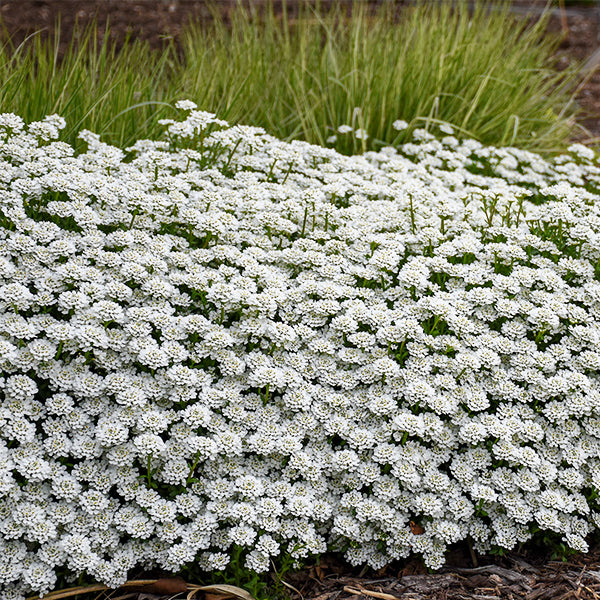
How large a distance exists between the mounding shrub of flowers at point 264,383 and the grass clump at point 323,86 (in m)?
1.63

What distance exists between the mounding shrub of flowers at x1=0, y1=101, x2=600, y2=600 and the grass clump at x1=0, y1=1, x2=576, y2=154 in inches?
64.1

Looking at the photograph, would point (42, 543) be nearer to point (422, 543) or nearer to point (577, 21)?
point (422, 543)

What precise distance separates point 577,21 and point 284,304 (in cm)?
923

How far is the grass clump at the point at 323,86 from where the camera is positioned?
517cm

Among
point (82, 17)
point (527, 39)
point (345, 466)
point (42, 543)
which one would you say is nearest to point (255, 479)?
point (345, 466)

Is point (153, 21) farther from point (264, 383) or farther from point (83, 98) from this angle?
point (264, 383)

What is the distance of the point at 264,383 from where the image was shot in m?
2.87

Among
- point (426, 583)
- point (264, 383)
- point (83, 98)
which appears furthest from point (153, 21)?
point (426, 583)

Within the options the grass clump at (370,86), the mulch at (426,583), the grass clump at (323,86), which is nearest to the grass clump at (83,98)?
the grass clump at (323,86)

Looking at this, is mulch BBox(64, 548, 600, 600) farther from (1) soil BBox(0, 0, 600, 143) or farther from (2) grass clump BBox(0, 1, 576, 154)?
(1) soil BBox(0, 0, 600, 143)

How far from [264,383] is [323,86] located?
3875 mm

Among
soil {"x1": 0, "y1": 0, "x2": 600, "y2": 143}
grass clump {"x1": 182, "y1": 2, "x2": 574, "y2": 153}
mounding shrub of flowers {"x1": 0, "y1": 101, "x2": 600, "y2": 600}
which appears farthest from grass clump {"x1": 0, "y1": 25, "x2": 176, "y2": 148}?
soil {"x1": 0, "y1": 0, "x2": 600, "y2": 143}

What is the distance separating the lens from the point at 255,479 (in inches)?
109

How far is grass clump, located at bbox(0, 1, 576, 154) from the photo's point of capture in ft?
17.0
